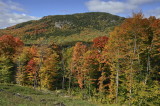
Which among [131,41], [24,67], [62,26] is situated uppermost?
[62,26]

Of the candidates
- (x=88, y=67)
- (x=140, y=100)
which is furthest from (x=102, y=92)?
(x=140, y=100)

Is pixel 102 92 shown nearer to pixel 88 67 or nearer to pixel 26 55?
pixel 88 67

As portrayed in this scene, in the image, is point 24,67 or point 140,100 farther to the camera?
point 24,67

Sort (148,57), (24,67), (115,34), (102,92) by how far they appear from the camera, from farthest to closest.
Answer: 1. (24,67)
2. (102,92)
3. (115,34)
4. (148,57)

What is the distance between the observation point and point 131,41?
24.4 m

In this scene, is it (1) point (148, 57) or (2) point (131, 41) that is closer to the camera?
(2) point (131, 41)

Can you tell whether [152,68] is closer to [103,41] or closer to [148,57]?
[148,57]

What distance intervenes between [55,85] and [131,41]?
30207 millimetres

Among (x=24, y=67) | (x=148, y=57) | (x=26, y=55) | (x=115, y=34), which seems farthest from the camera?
(x=26, y=55)

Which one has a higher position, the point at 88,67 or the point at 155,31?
the point at 155,31

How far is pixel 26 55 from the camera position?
47344 millimetres

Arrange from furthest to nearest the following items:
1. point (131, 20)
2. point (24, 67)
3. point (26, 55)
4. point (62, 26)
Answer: point (62, 26) → point (26, 55) → point (24, 67) → point (131, 20)

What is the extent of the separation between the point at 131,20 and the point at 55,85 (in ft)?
105

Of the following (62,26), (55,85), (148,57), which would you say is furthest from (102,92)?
Result: (62,26)
